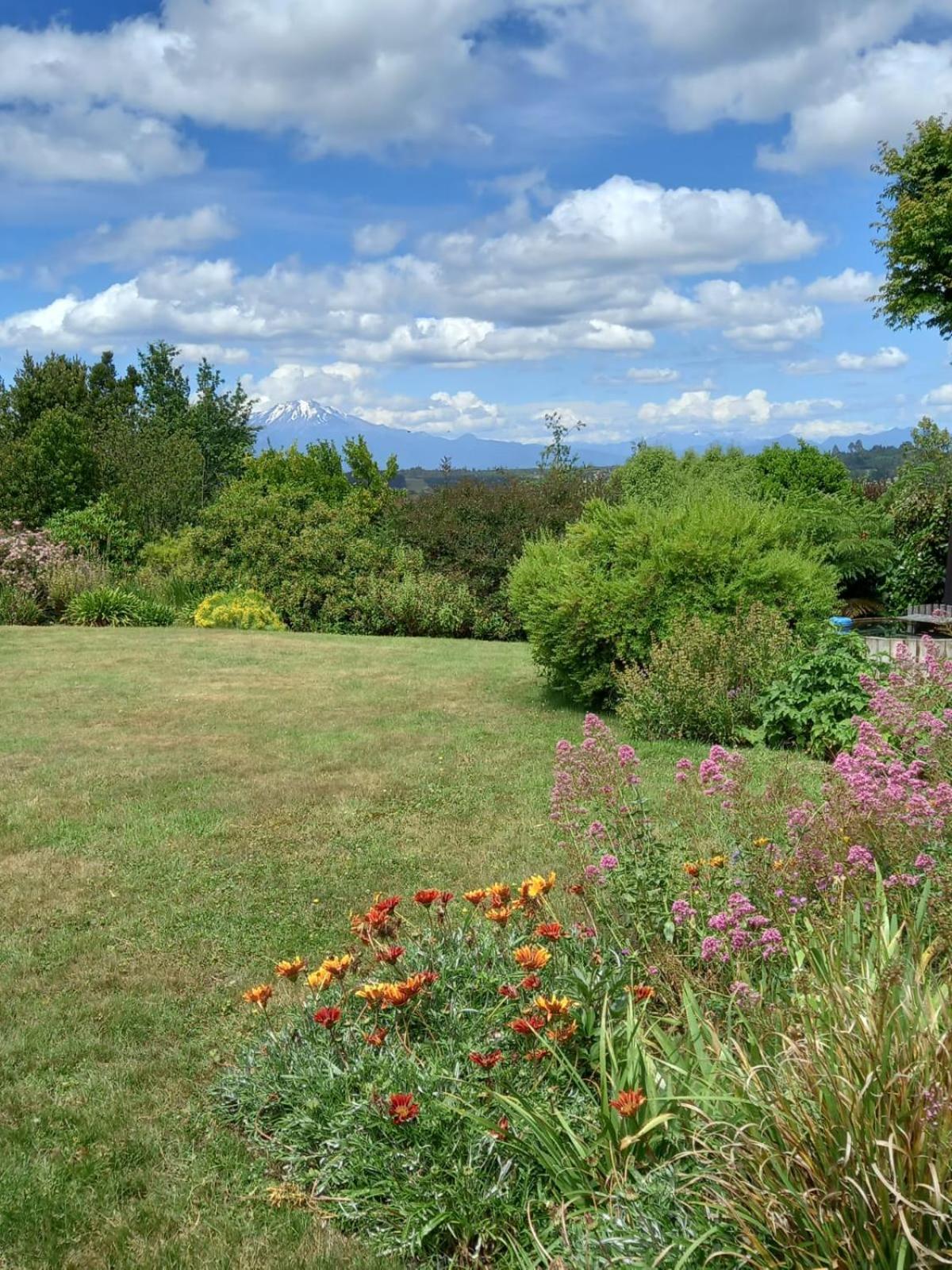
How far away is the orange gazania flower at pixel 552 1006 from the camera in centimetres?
256

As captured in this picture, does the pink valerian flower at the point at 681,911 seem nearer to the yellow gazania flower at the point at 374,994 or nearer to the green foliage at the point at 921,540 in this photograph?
the yellow gazania flower at the point at 374,994

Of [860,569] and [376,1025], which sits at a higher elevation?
[860,569]

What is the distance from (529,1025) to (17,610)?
47.6 ft

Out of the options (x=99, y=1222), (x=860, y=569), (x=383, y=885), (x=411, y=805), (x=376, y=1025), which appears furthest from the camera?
(x=860, y=569)

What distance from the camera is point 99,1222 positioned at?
2.51 m

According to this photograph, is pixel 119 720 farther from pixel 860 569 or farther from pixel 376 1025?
pixel 860 569

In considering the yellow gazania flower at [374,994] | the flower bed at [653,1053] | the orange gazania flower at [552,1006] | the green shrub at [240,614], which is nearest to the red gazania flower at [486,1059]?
the flower bed at [653,1053]

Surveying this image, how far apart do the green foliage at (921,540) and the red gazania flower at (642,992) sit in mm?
13714

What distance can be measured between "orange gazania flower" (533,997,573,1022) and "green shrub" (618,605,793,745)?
181 inches

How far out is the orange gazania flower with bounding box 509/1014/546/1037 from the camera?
250 cm

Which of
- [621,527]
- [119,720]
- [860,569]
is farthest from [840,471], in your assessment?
[119,720]

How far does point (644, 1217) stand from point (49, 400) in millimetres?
35560

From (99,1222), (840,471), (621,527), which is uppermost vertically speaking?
(840,471)

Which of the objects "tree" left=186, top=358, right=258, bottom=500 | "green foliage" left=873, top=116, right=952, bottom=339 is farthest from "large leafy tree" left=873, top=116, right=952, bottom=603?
"tree" left=186, top=358, right=258, bottom=500
